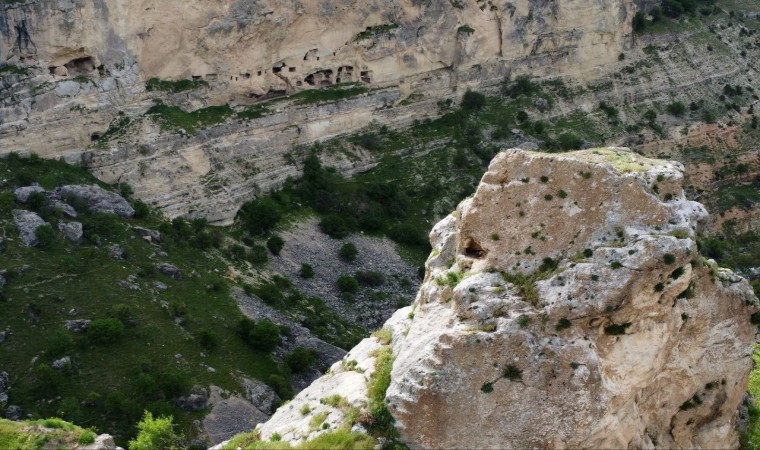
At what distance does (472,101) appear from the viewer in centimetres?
7675

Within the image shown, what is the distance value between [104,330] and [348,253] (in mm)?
20085

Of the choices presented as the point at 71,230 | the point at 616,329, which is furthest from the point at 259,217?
the point at 616,329

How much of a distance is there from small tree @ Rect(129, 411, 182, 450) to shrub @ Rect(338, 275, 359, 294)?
2074cm

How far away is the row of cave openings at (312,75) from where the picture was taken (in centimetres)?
6812

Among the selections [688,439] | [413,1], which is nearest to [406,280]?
[413,1]

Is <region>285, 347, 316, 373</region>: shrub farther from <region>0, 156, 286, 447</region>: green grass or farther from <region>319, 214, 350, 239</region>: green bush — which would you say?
<region>319, 214, 350, 239</region>: green bush

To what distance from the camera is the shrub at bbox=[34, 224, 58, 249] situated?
169 ft

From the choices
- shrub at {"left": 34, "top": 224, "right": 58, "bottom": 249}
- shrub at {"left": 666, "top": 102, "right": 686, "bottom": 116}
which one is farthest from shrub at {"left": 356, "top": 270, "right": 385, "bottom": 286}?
shrub at {"left": 666, "top": 102, "right": 686, "bottom": 116}

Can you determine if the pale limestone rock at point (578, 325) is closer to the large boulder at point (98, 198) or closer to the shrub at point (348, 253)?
the large boulder at point (98, 198)

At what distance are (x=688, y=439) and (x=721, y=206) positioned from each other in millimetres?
47758

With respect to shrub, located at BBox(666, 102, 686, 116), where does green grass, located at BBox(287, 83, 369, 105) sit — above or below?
above

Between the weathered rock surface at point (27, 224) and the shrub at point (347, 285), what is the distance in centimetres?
1743

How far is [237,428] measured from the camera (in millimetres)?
45250

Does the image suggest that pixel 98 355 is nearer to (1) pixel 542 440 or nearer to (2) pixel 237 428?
(2) pixel 237 428
